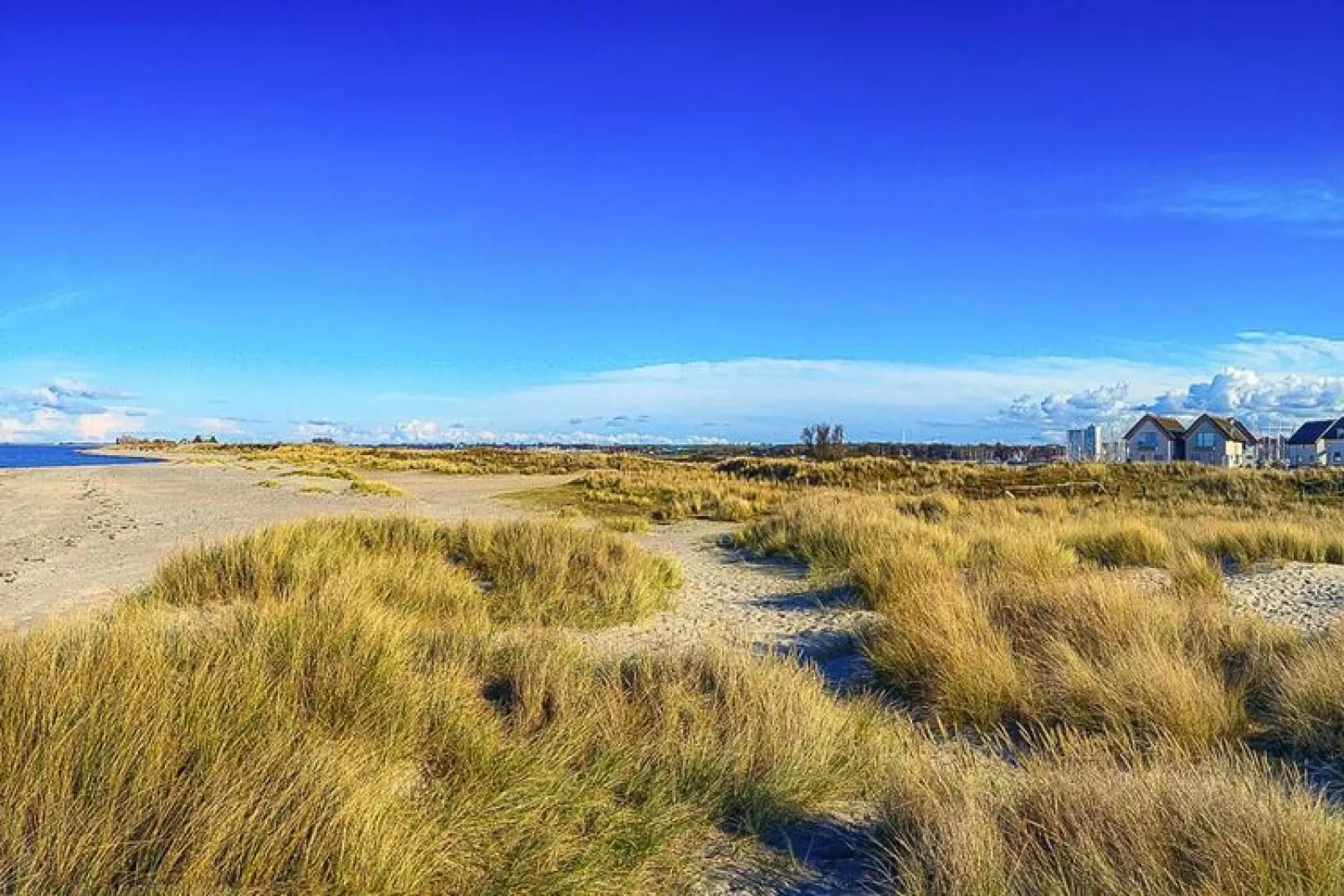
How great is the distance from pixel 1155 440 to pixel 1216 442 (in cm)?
493

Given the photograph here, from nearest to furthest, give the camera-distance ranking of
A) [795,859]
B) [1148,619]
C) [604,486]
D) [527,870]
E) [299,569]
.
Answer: [527,870] → [795,859] → [1148,619] → [299,569] → [604,486]

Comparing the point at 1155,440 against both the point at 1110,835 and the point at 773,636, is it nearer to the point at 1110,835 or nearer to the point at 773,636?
the point at 773,636

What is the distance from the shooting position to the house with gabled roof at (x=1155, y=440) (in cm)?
6594

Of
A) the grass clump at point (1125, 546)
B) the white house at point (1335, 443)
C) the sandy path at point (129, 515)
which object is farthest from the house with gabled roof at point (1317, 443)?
the grass clump at point (1125, 546)

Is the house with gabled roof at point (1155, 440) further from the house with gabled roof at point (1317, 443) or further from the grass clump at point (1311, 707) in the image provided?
the grass clump at point (1311, 707)

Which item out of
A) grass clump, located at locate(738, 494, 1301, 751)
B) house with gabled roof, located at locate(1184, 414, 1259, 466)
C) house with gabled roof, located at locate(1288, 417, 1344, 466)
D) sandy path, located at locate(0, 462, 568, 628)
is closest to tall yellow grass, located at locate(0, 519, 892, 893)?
grass clump, located at locate(738, 494, 1301, 751)

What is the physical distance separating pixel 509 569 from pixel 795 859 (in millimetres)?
8305

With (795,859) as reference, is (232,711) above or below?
above

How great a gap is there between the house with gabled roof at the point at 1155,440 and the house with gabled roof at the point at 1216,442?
2.80 feet

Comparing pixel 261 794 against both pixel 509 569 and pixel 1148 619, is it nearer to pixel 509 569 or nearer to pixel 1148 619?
pixel 1148 619

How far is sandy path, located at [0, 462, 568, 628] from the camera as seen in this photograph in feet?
39.2

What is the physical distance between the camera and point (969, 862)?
3.09 metres

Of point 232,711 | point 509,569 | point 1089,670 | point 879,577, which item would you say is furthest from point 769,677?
point 509,569

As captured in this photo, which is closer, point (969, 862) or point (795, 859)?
point (969, 862)
